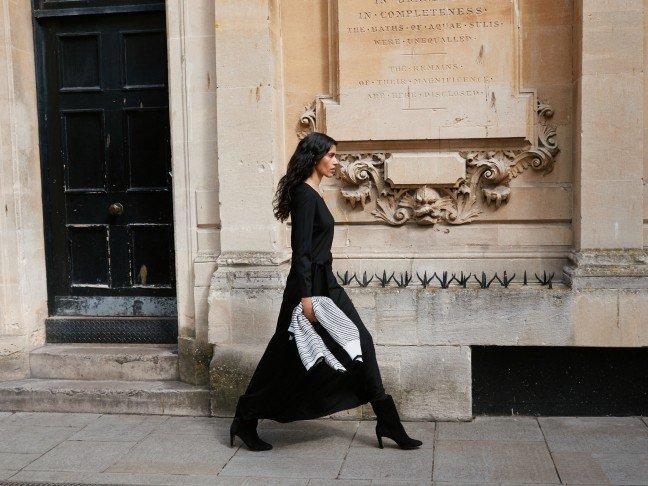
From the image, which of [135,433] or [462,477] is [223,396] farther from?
[462,477]

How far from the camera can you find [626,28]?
5.91 m

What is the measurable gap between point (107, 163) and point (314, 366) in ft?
10.5

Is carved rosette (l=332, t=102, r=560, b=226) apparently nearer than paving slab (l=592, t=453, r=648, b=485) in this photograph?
No

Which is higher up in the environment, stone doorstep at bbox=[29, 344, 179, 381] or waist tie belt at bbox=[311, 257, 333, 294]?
waist tie belt at bbox=[311, 257, 333, 294]

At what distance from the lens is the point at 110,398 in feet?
21.2

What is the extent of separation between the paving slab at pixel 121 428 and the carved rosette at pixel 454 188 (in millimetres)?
2325

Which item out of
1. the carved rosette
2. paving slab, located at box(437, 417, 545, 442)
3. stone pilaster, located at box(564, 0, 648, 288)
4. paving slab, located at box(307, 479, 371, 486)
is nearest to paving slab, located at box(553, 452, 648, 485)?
paving slab, located at box(437, 417, 545, 442)

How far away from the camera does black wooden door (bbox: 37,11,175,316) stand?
23.6 ft

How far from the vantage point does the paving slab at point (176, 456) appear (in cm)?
514

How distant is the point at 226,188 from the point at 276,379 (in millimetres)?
1749

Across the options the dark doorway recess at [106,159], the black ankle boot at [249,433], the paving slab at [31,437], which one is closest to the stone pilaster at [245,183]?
the black ankle boot at [249,433]

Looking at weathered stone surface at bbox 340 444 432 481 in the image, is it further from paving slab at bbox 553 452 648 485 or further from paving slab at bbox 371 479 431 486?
paving slab at bbox 553 452 648 485

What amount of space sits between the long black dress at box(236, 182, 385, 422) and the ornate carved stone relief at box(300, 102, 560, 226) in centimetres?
134

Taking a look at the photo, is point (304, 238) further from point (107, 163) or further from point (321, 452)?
point (107, 163)
